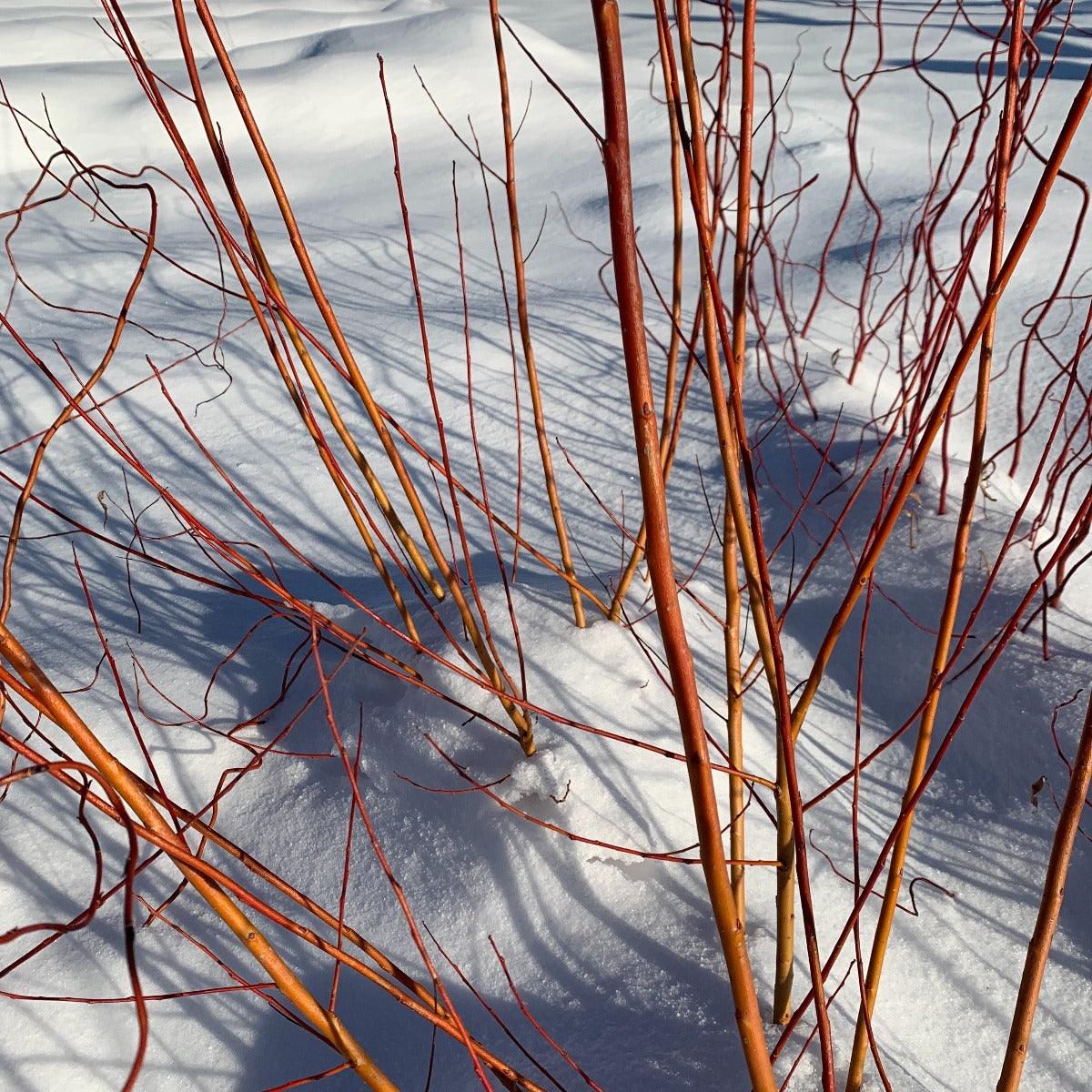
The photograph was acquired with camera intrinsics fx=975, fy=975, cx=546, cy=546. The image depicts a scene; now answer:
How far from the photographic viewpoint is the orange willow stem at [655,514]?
355 millimetres

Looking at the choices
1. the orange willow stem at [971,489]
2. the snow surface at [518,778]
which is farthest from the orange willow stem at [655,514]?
the snow surface at [518,778]

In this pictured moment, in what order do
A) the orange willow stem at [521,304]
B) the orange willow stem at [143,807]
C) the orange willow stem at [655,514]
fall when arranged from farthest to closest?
the orange willow stem at [521,304], the orange willow stem at [143,807], the orange willow stem at [655,514]

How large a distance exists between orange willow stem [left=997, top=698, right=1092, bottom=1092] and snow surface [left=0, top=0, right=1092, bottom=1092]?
0.32m

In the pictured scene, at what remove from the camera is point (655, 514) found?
429 mm

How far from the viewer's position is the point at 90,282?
111 inches

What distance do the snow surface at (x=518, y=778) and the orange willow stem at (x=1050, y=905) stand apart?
1.03 ft

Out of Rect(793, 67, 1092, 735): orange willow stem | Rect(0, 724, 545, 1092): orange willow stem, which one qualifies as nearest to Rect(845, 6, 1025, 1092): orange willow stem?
Rect(793, 67, 1092, 735): orange willow stem

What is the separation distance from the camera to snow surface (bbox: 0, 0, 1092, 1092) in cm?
96

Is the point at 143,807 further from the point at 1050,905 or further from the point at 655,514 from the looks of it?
the point at 1050,905

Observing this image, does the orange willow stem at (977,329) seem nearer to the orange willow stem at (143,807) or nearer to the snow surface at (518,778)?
the orange willow stem at (143,807)

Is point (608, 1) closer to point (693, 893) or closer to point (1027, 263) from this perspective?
point (693, 893)

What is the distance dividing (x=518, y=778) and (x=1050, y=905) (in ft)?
2.13

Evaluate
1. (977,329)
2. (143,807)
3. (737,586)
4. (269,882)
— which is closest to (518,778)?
(737,586)

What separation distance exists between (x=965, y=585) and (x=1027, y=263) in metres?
1.34
